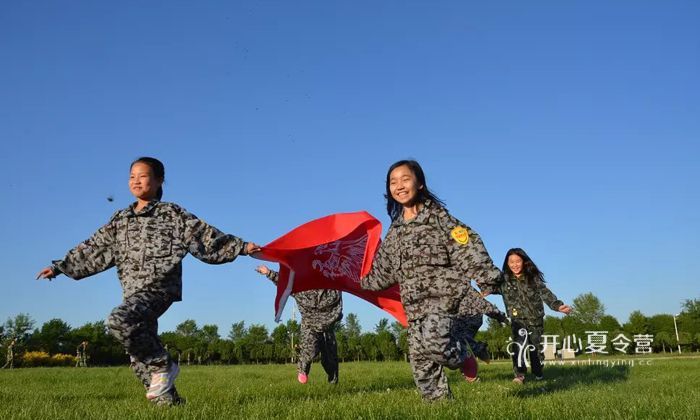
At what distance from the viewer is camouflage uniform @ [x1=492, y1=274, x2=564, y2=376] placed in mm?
10727

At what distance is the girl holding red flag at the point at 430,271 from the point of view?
17.8 feet

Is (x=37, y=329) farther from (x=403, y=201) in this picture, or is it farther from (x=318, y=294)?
(x=403, y=201)

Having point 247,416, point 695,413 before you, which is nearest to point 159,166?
point 247,416

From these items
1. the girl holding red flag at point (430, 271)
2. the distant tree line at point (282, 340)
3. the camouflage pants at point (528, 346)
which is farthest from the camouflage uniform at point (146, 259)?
the distant tree line at point (282, 340)

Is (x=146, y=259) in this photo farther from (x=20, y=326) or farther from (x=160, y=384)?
(x=20, y=326)

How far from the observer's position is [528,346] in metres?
10.7

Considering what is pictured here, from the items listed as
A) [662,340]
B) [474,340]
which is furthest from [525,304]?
[662,340]

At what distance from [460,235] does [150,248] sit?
122 inches

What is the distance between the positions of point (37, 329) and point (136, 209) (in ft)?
194

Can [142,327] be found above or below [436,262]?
A: below

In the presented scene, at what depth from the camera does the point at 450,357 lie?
5.30m

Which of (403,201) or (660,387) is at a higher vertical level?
(403,201)

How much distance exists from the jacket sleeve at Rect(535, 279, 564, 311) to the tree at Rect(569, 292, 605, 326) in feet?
261

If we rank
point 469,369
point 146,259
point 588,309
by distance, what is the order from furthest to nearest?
point 588,309
point 469,369
point 146,259
